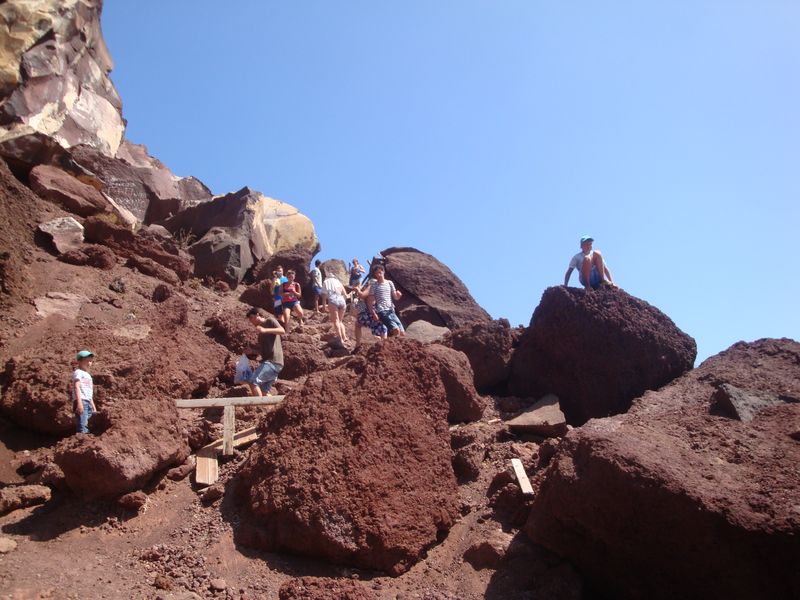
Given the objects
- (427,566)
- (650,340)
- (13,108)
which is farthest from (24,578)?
(13,108)

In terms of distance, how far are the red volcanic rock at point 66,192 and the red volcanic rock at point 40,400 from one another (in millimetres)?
7612

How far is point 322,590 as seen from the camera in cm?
584

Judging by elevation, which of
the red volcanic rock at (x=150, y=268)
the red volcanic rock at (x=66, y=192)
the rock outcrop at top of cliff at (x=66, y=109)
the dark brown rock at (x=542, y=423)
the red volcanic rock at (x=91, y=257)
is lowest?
the dark brown rock at (x=542, y=423)

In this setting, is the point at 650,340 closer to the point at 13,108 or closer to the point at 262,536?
the point at 262,536

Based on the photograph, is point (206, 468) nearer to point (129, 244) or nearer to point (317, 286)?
point (129, 244)

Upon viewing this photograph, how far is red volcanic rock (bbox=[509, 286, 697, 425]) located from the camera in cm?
926

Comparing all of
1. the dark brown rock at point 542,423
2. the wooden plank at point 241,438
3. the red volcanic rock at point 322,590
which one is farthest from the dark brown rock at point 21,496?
the dark brown rock at point 542,423

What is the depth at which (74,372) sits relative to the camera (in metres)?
7.79

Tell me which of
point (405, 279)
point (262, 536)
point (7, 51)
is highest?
point (7, 51)

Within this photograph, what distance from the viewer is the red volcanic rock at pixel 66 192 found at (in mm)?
14523

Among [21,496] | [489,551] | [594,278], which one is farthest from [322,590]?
[594,278]

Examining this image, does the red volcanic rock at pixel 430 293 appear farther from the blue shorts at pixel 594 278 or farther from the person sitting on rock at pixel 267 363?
the person sitting on rock at pixel 267 363

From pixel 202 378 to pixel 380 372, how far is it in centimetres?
333

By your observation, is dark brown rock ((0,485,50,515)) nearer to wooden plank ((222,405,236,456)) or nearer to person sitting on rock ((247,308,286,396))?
wooden plank ((222,405,236,456))
